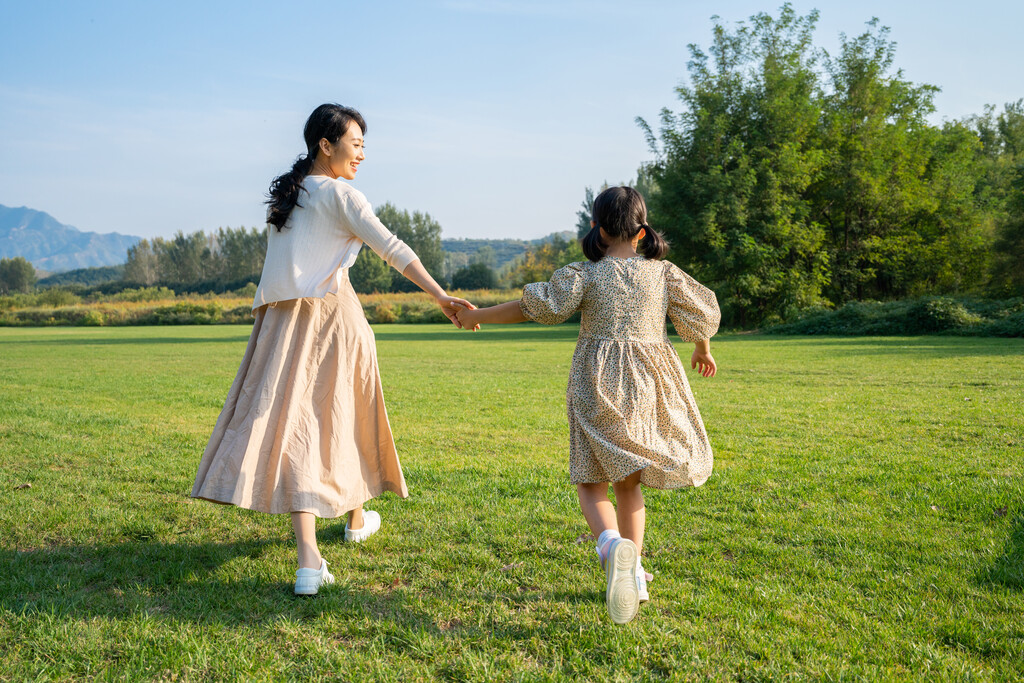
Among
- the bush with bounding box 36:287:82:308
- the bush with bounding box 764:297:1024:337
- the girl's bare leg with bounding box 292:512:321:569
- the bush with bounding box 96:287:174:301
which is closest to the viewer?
the girl's bare leg with bounding box 292:512:321:569

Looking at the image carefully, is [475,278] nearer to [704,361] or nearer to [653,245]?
[704,361]

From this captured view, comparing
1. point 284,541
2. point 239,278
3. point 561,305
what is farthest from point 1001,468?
point 239,278

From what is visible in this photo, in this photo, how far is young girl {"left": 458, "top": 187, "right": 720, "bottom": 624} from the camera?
2930 mm

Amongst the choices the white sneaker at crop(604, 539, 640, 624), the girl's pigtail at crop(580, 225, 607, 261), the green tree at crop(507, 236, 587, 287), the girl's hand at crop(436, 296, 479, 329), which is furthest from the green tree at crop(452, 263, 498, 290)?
the white sneaker at crop(604, 539, 640, 624)

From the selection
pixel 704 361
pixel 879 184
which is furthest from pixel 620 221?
pixel 879 184

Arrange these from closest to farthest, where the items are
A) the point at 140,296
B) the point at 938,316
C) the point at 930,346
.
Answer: the point at 930,346, the point at 938,316, the point at 140,296

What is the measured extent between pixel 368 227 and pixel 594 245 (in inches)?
41.5

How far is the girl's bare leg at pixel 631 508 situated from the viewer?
2992mm

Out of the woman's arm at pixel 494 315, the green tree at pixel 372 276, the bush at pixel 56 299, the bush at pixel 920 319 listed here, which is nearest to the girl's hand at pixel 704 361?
the woman's arm at pixel 494 315

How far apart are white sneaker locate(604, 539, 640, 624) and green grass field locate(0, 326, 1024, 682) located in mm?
117

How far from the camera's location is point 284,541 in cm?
381

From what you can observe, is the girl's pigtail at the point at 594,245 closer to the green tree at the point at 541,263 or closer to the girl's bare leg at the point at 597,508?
the girl's bare leg at the point at 597,508

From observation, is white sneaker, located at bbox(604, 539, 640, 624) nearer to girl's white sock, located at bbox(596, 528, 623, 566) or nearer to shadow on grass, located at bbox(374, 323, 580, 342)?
girl's white sock, located at bbox(596, 528, 623, 566)

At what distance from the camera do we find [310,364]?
3.33m
